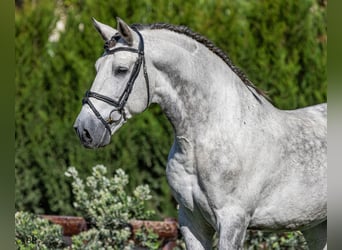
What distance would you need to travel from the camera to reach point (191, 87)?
129 inches

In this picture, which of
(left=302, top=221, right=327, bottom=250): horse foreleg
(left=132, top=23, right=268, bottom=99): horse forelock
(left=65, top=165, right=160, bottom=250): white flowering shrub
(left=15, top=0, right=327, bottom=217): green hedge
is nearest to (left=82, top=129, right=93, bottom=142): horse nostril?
(left=132, top=23, right=268, bottom=99): horse forelock

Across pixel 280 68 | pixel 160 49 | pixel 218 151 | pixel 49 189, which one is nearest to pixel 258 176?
pixel 218 151

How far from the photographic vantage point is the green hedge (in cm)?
→ 656

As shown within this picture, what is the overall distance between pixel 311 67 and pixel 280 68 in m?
0.29

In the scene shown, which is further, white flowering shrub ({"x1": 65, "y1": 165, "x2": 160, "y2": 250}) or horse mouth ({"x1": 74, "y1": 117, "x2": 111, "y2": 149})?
white flowering shrub ({"x1": 65, "y1": 165, "x2": 160, "y2": 250})

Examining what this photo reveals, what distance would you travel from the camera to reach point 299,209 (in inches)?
137

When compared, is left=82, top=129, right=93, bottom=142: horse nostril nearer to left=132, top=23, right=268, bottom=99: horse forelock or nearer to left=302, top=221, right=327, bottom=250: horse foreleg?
left=132, top=23, right=268, bottom=99: horse forelock

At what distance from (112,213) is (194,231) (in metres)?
2.00

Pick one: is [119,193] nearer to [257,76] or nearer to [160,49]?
[257,76]

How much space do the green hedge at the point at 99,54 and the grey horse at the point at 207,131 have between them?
3041 mm

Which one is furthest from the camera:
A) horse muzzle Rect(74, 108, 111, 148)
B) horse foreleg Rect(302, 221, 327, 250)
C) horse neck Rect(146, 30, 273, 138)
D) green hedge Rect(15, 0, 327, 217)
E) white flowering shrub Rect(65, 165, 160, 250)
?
green hedge Rect(15, 0, 327, 217)

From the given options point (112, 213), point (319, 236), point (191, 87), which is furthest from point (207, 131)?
point (112, 213)

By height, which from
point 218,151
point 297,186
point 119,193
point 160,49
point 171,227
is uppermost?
point 160,49

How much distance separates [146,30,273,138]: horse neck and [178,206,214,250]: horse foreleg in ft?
1.42
